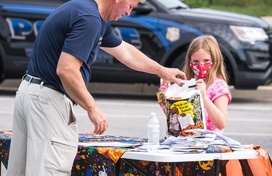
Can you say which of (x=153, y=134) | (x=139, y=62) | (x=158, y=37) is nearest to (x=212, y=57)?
(x=139, y=62)

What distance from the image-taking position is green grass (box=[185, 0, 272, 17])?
23.5 m

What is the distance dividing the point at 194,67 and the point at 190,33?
596 cm

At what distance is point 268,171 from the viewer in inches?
174

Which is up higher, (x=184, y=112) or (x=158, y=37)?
(x=158, y=37)

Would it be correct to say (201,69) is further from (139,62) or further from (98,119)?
(98,119)

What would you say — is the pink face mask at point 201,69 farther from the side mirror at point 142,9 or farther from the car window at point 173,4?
the car window at point 173,4

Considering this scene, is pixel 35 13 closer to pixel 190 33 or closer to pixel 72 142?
pixel 190 33

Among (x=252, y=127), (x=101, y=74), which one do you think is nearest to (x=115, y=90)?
(x=101, y=74)

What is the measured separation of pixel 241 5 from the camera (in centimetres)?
2491

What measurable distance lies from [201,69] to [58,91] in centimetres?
115

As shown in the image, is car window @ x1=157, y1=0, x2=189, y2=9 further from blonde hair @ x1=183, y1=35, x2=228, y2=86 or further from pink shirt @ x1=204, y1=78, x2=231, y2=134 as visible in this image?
pink shirt @ x1=204, y1=78, x2=231, y2=134

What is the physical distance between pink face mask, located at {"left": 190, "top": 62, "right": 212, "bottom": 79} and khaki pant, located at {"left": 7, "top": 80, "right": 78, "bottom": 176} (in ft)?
3.53

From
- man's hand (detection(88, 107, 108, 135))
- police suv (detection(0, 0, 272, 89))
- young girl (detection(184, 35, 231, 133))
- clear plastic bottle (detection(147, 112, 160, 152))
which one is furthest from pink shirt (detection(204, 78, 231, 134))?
police suv (detection(0, 0, 272, 89))

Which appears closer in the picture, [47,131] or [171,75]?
[47,131]
